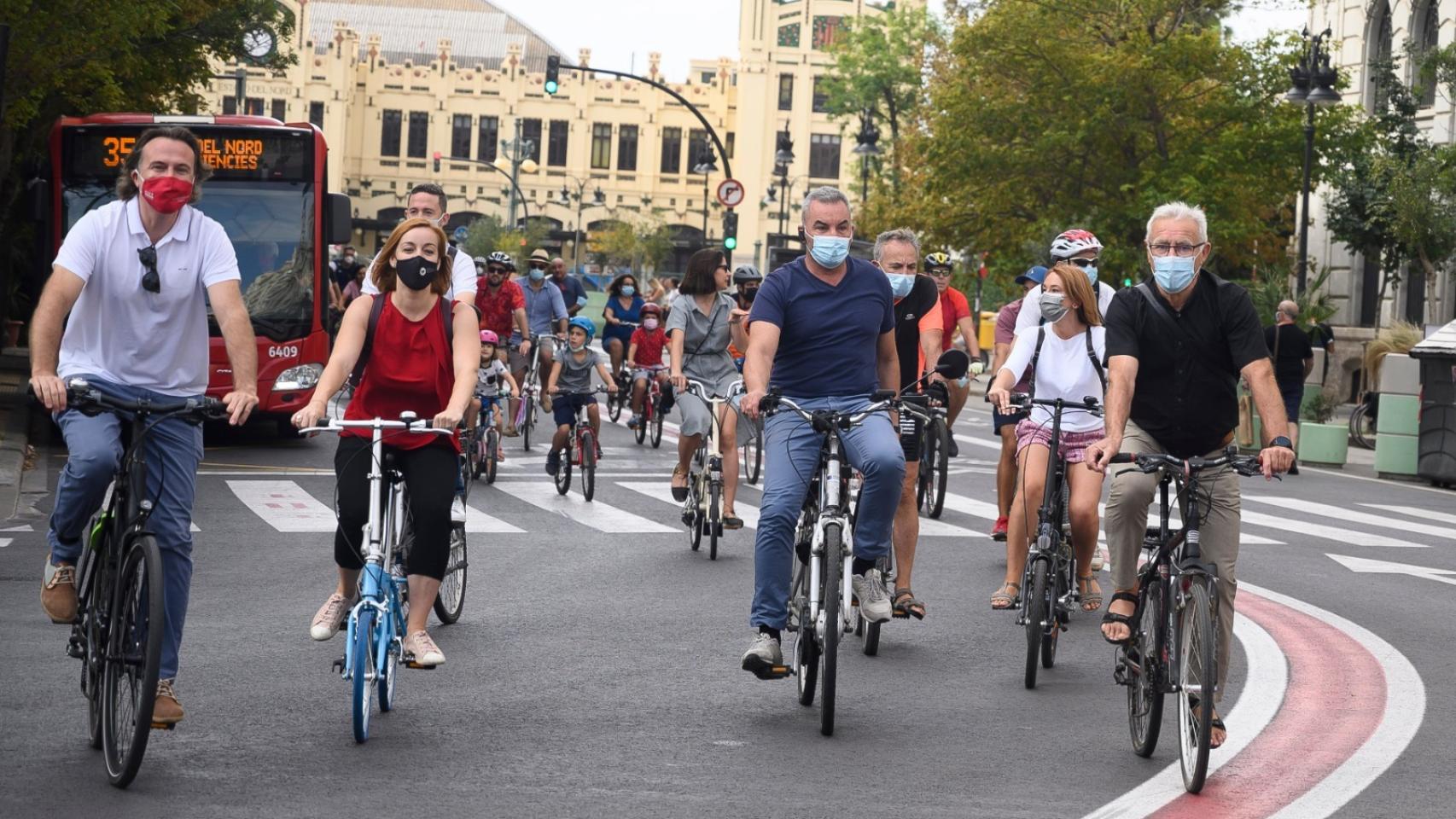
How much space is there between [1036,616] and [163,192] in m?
3.66

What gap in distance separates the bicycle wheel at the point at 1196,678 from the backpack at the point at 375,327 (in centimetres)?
261

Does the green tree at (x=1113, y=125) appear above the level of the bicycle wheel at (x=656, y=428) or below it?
above

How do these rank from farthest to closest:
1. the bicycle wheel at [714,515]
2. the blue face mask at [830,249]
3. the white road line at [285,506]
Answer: the white road line at [285,506] → the bicycle wheel at [714,515] → the blue face mask at [830,249]

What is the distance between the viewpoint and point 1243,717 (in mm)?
7418

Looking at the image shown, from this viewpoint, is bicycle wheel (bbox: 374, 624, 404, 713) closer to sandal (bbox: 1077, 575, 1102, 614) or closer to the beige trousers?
the beige trousers

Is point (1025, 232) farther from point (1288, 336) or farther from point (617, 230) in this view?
point (617, 230)

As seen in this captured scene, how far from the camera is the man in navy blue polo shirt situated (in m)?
7.40

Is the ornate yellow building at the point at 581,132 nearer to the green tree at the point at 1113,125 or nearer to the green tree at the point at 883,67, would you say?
the green tree at the point at 883,67

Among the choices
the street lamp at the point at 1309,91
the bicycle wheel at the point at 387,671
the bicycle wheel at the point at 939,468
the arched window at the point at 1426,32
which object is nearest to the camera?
the bicycle wheel at the point at 387,671

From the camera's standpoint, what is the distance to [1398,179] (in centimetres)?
3016

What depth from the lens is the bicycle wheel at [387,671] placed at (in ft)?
21.3

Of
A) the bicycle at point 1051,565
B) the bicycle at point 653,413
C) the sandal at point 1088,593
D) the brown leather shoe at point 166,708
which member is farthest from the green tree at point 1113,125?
the brown leather shoe at point 166,708

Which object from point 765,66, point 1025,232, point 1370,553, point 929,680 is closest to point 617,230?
point 765,66

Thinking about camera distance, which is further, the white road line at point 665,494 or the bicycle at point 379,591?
the white road line at point 665,494
